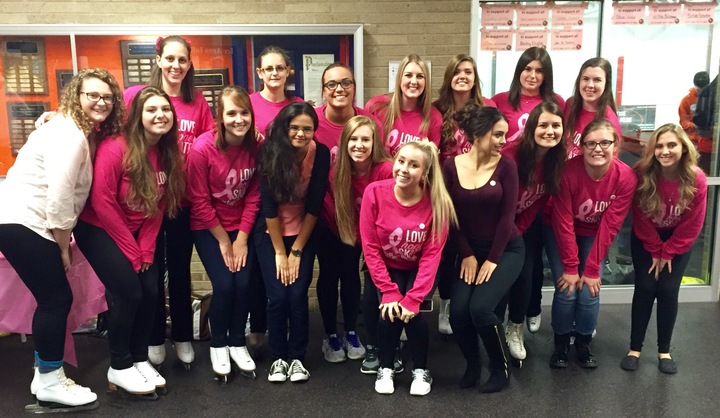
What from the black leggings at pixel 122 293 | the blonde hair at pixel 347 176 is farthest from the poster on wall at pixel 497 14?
the black leggings at pixel 122 293

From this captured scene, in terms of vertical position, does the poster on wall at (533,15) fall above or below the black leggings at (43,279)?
above

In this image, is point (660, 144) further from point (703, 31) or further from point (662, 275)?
point (703, 31)

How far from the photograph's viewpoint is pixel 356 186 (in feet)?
9.33

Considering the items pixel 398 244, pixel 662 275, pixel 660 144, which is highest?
pixel 660 144

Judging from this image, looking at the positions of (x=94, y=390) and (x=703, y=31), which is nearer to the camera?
(x=94, y=390)

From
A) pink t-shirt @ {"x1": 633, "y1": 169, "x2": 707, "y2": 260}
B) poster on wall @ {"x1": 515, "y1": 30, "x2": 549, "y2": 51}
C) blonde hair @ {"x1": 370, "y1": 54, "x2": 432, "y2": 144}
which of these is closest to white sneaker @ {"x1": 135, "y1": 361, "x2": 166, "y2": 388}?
blonde hair @ {"x1": 370, "y1": 54, "x2": 432, "y2": 144}

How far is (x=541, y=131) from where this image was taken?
2.75 metres

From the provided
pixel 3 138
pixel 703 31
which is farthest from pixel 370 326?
pixel 703 31

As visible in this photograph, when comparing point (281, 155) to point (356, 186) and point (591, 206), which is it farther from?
point (591, 206)

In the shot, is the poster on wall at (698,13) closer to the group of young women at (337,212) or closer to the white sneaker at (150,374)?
the group of young women at (337,212)

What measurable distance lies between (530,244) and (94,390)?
2.30m

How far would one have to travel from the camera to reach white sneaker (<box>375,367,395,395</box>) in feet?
8.91

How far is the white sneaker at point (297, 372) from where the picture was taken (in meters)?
2.82

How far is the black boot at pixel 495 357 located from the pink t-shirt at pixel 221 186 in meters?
1.24
